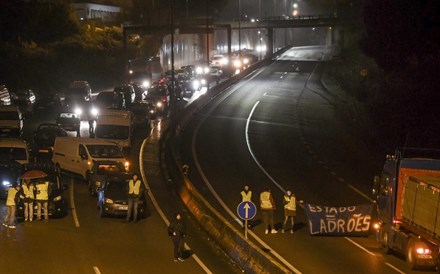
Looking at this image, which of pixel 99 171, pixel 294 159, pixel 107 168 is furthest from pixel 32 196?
pixel 294 159

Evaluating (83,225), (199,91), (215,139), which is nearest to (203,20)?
(199,91)

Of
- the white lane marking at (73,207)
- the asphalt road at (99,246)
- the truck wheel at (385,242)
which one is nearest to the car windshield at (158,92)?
the white lane marking at (73,207)

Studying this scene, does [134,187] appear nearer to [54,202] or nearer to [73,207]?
[54,202]

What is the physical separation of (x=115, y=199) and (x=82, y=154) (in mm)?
7655

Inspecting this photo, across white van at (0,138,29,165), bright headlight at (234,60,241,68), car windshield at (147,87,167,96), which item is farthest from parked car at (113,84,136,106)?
bright headlight at (234,60,241,68)

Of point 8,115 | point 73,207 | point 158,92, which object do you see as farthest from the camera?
point 158,92

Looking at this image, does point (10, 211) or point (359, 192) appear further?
point (359, 192)

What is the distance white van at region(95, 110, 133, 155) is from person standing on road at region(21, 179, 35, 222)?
50.3ft

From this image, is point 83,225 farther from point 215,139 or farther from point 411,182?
point 215,139

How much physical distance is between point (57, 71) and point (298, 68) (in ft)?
101

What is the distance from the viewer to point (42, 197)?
25.9 m

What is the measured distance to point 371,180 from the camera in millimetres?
36906

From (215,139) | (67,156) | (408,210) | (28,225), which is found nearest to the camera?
(408,210)

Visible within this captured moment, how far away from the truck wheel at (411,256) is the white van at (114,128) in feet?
74.9
